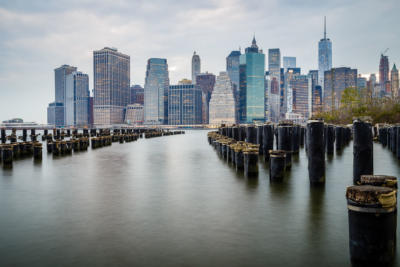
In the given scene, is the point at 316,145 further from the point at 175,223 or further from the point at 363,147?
the point at 175,223

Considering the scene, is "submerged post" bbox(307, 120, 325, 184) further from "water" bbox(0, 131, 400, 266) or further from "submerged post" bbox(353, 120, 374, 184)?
"submerged post" bbox(353, 120, 374, 184)

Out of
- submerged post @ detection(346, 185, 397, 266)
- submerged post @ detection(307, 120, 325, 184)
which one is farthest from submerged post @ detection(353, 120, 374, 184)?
submerged post @ detection(346, 185, 397, 266)

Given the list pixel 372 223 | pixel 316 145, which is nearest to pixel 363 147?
pixel 316 145

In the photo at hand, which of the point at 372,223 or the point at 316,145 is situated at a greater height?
the point at 316,145

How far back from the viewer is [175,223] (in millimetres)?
9734

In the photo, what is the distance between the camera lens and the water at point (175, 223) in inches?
279

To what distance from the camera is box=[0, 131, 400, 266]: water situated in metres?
7.08

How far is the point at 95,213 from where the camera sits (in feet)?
35.7

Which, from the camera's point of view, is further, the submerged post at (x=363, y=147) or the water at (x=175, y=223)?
the submerged post at (x=363, y=147)

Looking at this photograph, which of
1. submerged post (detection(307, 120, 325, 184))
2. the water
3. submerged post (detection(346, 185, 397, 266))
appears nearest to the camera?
submerged post (detection(346, 185, 397, 266))

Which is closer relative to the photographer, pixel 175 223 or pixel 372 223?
pixel 372 223

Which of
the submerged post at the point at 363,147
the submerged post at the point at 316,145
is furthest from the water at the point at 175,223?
the submerged post at the point at 363,147

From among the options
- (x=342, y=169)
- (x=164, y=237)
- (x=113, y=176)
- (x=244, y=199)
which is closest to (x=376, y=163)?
(x=342, y=169)

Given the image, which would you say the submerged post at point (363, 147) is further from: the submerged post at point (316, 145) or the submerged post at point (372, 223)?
the submerged post at point (372, 223)
